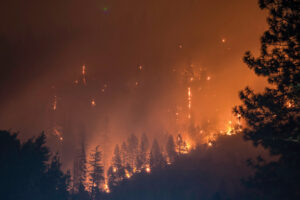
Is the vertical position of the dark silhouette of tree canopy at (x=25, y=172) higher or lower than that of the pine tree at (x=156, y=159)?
lower

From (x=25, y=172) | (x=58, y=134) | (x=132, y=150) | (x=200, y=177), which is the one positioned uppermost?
(x=58, y=134)

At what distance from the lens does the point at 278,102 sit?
437 inches

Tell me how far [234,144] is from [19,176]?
54.1 metres

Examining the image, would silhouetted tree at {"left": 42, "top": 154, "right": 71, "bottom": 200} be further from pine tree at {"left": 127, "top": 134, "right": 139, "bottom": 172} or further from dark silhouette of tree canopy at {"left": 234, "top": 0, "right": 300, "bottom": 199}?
pine tree at {"left": 127, "top": 134, "right": 139, "bottom": 172}

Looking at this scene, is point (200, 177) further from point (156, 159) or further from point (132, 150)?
point (132, 150)

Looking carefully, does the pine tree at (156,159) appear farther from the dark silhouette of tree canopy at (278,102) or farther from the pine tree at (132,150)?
the dark silhouette of tree canopy at (278,102)

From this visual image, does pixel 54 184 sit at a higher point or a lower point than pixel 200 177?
lower

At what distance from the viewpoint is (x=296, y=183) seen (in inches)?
482

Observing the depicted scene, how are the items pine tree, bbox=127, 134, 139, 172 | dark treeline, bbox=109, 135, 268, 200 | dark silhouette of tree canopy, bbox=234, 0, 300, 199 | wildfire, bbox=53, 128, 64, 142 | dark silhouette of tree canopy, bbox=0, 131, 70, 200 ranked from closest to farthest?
dark silhouette of tree canopy, bbox=234, 0, 300, 199
dark silhouette of tree canopy, bbox=0, 131, 70, 200
dark treeline, bbox=109, 135, 268, 200
pine tree, bbox=127, 134, 139, 172
wildfire, bbox=53, 128, 64, 142

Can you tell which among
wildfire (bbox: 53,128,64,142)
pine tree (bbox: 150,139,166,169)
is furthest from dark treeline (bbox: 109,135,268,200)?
wildfire (bbox: 53,128,64,142)

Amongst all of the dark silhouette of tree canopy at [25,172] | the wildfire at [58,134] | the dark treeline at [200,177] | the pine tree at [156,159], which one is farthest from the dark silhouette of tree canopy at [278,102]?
the wildfire at [58,134]

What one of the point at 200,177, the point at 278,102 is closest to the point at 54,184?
the point at 278,102

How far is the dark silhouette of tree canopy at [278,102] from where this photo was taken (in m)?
9.95

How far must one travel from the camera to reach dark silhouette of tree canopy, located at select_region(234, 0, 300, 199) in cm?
995
